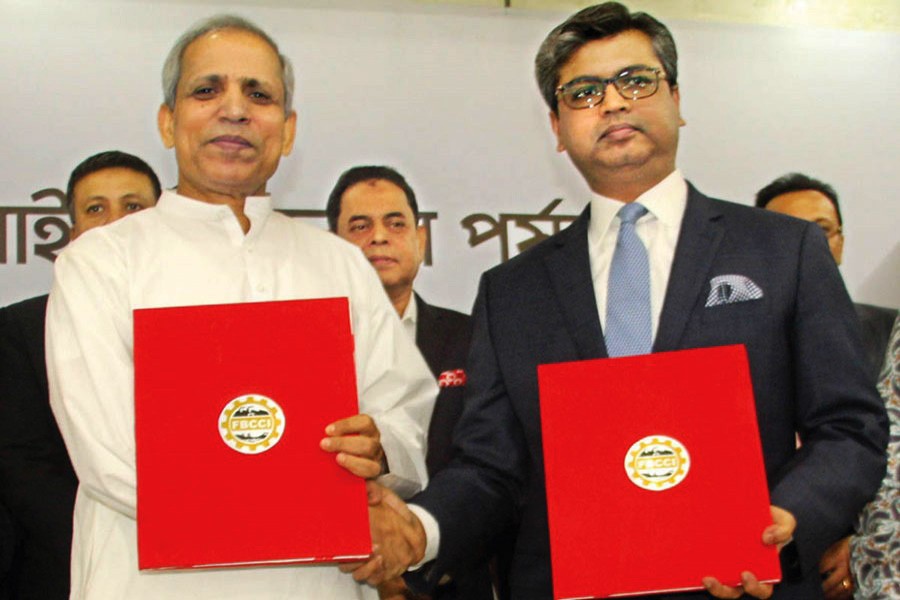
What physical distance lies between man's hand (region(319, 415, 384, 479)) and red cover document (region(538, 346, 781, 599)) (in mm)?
339

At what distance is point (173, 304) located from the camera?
93.0 inches

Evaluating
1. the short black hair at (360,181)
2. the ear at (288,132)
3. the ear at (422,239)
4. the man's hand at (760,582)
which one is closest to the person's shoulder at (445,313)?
the ear at (422,239)

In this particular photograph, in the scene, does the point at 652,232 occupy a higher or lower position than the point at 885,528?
higher

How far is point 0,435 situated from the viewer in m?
2.78

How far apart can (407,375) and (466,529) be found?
14.5 inches

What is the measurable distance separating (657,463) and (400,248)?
1.79m

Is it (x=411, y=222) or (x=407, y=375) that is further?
(x=411, y=222)

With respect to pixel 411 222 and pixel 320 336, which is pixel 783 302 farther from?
pixel 411 222

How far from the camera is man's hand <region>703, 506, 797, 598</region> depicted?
1.94 metres

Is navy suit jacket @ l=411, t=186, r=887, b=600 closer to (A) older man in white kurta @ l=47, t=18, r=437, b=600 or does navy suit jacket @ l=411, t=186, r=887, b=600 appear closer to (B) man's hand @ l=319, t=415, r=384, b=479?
(A) older man in white kurta @ l=47, t=18, r=437, b=600

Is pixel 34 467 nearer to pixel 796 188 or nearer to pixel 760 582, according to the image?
pixel 760 582

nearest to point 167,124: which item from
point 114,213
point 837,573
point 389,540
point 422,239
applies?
point 114,213

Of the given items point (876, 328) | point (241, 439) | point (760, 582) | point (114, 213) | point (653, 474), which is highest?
point (114, 213)

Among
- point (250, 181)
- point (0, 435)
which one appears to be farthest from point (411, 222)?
point (0, 435)
